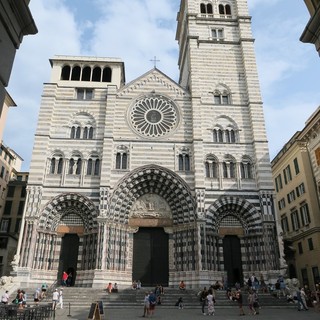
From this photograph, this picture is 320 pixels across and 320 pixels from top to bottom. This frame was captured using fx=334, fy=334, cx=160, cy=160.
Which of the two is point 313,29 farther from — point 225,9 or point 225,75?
point 225,9

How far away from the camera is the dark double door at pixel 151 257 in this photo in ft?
79.6

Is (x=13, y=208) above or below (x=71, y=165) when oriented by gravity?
below

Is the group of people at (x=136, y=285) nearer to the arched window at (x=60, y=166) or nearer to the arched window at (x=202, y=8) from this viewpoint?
the arched window at (x=60, y=166)

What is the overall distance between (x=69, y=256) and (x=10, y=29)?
19.9 metres

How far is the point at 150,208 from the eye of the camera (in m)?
25.9

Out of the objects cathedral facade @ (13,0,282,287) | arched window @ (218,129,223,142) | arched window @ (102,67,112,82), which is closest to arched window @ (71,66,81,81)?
cathedral facade @ (13,0,282,287)

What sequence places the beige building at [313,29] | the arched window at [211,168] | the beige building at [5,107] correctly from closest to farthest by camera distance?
the beige building at [313,29] < the arched window at [211,168] < the beige building at [5,107]

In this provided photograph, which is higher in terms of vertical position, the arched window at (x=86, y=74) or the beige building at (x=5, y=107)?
the arched window at (x=86, y=74)

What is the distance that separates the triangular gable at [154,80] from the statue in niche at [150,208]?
9.40 metres

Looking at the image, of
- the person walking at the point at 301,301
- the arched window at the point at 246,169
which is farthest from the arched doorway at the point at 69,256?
the person walking at the point at 301,301

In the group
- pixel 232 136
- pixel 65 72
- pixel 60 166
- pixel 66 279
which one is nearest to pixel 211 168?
pixel 232 136

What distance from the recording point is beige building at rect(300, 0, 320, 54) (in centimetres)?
805

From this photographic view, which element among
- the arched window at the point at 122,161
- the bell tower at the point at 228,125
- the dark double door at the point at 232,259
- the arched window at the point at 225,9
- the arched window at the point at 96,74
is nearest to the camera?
the dark double door at the point at 232,259

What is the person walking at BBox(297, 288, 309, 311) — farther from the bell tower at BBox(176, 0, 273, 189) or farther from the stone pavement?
the bell tower at BBox(176, 0, 273, 189)
